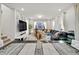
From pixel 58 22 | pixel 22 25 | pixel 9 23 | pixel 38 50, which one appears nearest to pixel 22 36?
pixel 22 25

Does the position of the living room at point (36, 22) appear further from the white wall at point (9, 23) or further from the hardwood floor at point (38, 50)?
the hardwood floor at point (38, 50)

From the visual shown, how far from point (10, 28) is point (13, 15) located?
0.60 meters

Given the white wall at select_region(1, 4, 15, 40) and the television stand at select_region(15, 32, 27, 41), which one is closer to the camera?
the white wall at select_region(1, 4, 15, 40)

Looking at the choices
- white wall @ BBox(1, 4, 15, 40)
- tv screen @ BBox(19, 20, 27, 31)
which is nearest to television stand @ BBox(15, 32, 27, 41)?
tv screen @ BBox(19, 20, 27, 31)

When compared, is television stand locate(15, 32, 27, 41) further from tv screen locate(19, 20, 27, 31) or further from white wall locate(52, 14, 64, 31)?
white wall locate(52, 14, 64, 31)

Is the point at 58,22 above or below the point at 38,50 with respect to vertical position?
above

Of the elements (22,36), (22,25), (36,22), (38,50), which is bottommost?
(38,50)

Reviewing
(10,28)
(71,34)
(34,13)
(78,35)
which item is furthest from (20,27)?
(78,35)

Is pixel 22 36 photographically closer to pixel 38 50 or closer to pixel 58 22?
pixel 58 22

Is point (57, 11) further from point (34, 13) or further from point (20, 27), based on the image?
point (20, 27)

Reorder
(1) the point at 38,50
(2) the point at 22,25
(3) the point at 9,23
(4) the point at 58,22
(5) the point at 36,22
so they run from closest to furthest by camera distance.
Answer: (1) the point at 38,50, (5) the point at 36,22, (3) the point at 9,23, (4) the point at 58,22, (2) the point at 22,25

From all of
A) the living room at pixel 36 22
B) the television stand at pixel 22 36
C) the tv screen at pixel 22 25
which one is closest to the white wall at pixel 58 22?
the living room at pixel 36 22

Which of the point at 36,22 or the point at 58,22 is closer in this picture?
the point at 36,22

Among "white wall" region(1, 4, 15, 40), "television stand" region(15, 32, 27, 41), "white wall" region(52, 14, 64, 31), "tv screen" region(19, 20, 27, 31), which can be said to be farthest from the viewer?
"tv screen" region(19, 20, 27, 31)
